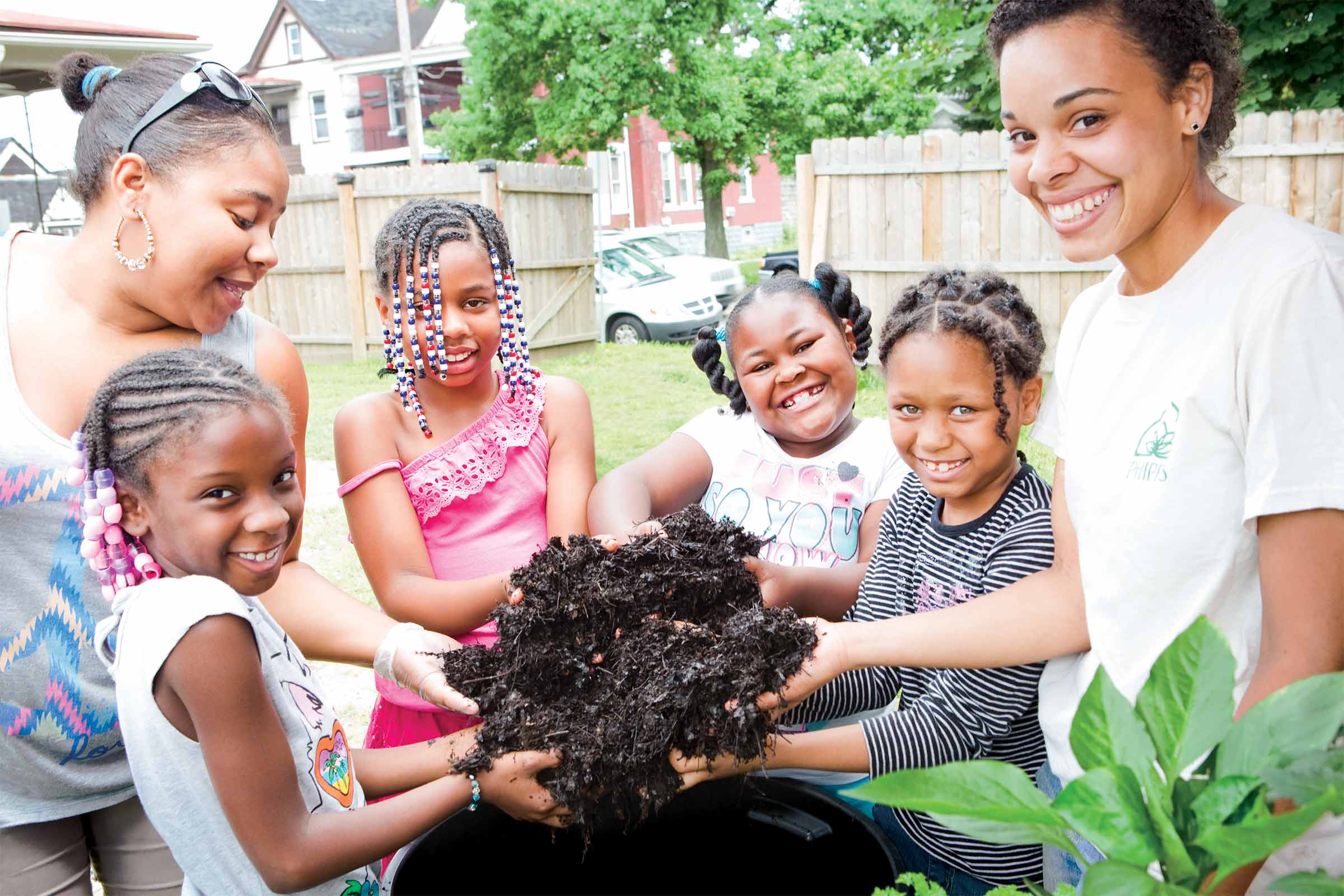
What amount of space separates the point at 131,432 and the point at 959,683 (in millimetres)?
1406

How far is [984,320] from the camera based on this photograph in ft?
5.91

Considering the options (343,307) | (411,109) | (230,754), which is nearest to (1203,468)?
(230,754)

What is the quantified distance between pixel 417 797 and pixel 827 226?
8439 mm

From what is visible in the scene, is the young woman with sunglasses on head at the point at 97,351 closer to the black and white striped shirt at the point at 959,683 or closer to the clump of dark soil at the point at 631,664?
the clump of dark soil at the point at 631,664

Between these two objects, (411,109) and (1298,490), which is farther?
(411,109)

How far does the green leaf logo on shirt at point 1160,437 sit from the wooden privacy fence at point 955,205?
22.8 feet

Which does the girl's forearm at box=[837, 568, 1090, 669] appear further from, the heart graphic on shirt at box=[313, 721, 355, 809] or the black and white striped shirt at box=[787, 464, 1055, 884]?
the heart graphic on shirt at box=[313, 721, 355, 809]

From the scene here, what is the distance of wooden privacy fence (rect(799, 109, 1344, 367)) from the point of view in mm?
7418

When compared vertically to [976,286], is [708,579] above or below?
below

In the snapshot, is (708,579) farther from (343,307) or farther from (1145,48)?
(343,307)

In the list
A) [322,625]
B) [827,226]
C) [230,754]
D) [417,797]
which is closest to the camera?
[230,754]

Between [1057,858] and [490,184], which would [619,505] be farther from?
[490,184]

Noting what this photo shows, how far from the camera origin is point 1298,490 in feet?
3.79

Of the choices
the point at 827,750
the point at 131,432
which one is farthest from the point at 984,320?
the point at 131,432
